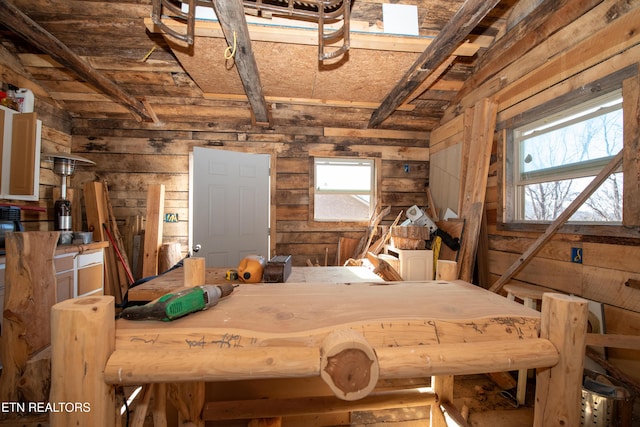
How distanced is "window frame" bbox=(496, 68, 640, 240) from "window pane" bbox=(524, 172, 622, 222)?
0.09 meters

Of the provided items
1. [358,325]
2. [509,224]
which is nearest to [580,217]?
[509,224]

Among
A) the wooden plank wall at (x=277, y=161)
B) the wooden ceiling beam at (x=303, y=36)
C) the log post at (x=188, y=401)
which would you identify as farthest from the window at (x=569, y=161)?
the log post at (x=188, y=401)

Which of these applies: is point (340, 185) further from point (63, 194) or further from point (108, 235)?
point (63, 194)

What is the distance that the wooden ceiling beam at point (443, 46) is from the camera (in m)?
1.77

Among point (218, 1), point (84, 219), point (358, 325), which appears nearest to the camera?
point (358, 325)

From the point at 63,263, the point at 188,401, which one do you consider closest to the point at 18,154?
the point at 63,263

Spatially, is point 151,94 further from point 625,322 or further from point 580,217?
point 625,322

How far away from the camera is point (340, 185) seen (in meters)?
4.25

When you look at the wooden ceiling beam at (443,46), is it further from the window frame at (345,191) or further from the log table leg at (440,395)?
the log table leg at (440,395)

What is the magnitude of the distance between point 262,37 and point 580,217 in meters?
3.00

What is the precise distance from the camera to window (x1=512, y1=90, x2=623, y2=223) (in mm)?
1923

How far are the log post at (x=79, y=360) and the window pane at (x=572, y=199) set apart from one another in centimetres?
295

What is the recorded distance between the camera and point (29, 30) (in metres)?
2.11

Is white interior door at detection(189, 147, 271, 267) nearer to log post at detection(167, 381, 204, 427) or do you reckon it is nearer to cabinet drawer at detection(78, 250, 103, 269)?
cabinet drawer at detection(78, 250, 103, 269)
